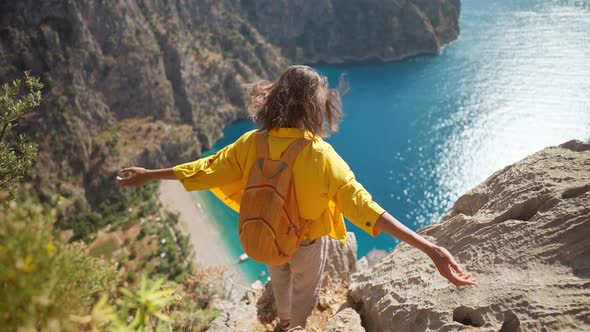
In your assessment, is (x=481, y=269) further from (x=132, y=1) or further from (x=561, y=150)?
(x=132, y=1)

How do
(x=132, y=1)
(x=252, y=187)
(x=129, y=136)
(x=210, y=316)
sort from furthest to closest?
(x=132, y=1) < (x=129, y=136) < (x=210, y=316) < (x=252, y=187)

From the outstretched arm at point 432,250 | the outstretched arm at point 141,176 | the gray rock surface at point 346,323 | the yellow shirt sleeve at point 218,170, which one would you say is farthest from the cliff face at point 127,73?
the outstretched arm at point 432,250

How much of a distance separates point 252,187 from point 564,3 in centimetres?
3011

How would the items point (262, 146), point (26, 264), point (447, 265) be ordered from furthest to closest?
point (262, 146)
point (447, 265)
point (26, 264)

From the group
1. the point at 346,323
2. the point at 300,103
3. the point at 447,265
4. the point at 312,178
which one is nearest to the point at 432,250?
the point at 447,265

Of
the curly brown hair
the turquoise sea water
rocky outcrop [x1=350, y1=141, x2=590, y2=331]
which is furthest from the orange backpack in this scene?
the turquoise sea water

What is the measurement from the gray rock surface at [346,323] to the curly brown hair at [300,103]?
66.4 inches

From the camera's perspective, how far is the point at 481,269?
316 centimetres

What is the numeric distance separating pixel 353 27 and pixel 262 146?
6670 cm

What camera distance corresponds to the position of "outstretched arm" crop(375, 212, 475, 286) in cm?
233

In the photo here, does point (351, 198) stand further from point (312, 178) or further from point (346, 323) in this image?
point (346, 323)

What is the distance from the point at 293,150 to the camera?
2.75m

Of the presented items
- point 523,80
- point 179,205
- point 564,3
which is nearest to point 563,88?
point 564,3

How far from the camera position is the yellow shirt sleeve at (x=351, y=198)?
7.93 feet
